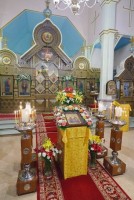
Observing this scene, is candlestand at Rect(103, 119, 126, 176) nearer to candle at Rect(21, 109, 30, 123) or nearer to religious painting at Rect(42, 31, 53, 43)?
candle at Rect(21, 109, 30, 123)

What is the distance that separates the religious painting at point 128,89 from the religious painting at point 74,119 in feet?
20.0

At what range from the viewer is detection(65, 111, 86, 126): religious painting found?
311 centimetres

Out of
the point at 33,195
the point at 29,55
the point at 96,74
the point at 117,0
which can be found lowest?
the point at 33,195

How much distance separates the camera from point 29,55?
9.37 metres

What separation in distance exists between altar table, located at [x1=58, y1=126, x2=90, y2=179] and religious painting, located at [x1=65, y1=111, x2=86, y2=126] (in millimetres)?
82

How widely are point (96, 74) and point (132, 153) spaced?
6.61 meters

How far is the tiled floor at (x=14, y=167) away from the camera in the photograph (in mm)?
2787

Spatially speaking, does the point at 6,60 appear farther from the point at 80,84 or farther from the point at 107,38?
the point at 107,38

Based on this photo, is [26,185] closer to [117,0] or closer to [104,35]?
[104,35]

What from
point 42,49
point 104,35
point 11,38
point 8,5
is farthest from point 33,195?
point 8,5

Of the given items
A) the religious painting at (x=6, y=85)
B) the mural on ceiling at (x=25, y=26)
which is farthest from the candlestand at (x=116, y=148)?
the mural on ceiling at (x=25, y=26)

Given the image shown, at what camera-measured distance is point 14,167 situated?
143 inches

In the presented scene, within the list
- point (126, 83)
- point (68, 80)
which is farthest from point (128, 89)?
point (68, 80)

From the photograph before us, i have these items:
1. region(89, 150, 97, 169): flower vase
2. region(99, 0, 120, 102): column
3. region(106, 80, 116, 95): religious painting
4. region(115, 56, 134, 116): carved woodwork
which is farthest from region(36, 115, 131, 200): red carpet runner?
region(115, 56, 134, 116): carved woodwork
